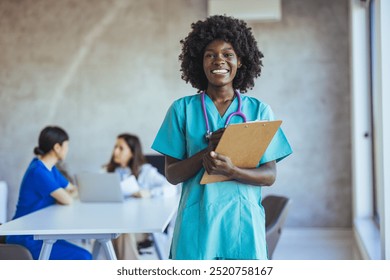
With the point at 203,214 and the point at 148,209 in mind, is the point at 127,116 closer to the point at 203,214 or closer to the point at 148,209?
the point at 148,209

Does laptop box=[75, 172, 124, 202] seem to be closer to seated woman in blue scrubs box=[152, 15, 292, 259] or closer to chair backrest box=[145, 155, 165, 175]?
chair backrest box=[145, 155, 165, 175]

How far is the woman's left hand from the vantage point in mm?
1214

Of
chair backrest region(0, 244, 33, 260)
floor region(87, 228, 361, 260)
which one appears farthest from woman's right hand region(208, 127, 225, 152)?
floor region(87, 228, 361, 260)

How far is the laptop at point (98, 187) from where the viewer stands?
2857mm

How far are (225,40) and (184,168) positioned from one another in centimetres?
35

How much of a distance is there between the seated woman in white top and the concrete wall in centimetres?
98

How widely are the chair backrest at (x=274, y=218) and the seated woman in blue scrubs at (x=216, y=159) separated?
106 cm

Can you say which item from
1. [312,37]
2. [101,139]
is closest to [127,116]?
[101,139]

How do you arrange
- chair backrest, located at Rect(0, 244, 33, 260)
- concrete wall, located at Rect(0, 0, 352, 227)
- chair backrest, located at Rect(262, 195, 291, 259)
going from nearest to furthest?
chair backrest, located at Rect(0, 244, 33, 260) < chair backrest, located at Rect(262, 195, 291, 259) < concrete wall, located at Rect(0, 0, 352, 227)

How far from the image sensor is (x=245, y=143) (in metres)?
1.25

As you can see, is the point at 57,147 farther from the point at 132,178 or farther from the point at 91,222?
the point at 91,222

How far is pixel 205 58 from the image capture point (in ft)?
4.37

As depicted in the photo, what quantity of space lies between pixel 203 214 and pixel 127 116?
3.41 meters

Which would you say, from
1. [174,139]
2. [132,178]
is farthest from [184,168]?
[132,178]
